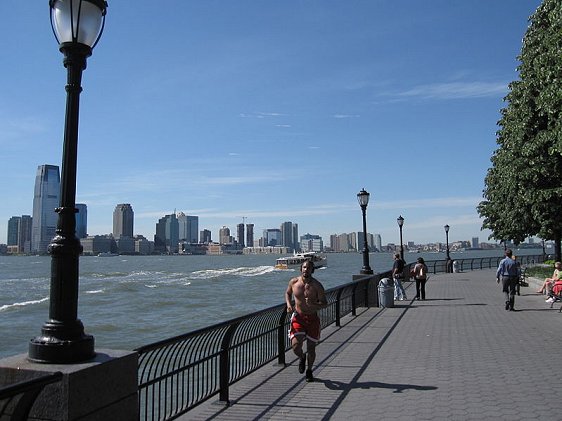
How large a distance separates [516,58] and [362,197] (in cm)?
1115

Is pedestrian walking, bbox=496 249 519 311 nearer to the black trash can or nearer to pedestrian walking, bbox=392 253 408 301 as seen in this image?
the black trash can

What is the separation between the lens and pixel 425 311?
16.9m

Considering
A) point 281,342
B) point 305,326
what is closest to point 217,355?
point 305,326

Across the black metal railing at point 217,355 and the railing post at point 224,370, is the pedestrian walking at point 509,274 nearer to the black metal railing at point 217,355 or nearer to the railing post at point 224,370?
the black metal railing at point 217,355

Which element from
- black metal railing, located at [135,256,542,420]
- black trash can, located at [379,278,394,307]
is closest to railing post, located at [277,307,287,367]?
black metal railing, located at [135,256,542,420]

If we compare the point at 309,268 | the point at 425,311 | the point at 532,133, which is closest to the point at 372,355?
the point at 309,268

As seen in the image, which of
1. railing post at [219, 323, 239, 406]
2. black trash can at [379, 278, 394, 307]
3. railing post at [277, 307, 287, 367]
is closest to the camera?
railing post at [219, 323, 239, 406]

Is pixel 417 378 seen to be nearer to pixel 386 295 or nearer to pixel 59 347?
pixel 59 347

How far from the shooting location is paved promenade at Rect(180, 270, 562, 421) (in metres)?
6.29

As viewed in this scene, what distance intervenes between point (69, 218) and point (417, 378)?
5.56 metres

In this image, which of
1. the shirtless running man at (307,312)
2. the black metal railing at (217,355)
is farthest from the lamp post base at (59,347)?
the shirtless running man at (307,312)

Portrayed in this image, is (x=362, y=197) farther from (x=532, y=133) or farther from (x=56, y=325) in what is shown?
(x=56, y=325)

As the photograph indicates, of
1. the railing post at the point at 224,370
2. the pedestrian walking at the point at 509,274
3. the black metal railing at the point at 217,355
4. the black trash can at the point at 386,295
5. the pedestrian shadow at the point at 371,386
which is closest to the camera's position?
the black metal railing at the point at 217,355

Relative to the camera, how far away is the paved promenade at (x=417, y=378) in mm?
6293
